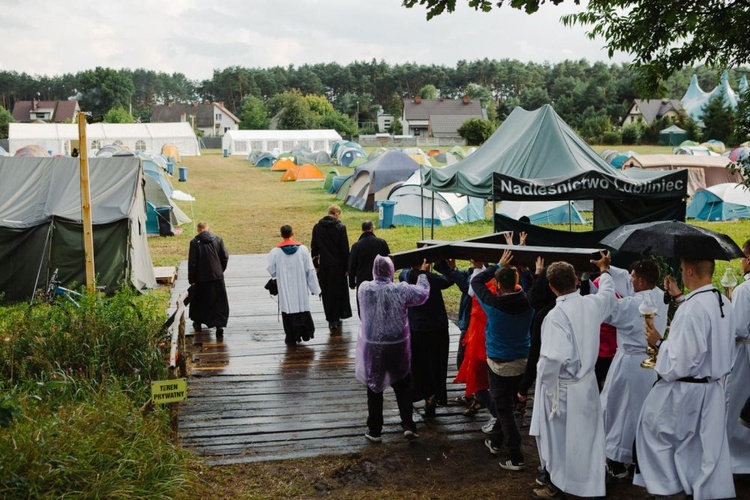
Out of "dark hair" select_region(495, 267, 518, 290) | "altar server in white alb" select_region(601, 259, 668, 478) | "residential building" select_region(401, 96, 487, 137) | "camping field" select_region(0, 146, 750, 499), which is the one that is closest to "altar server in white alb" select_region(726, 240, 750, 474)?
"camping field" select_region(0, 146, 750, 499)

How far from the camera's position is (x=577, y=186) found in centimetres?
1082

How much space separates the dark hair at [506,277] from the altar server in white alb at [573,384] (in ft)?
1.59

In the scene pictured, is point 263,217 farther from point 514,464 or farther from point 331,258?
point 514,464

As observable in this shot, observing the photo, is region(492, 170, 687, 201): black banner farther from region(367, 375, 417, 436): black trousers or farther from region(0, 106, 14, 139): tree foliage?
region(0, 106, 14, 139): tree foliage

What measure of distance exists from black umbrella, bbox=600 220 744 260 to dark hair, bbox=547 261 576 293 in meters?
0.71

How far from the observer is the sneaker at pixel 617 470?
5.50 m

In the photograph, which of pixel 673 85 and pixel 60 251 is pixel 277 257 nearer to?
pixel 60 251

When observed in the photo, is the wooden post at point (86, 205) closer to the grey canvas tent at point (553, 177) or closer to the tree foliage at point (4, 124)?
the grey canvas tent at point (553, 177)

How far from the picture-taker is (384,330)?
6.05m

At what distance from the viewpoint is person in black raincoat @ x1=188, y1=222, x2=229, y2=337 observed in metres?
9.72

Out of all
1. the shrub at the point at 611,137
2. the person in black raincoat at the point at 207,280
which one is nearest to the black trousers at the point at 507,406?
the person in black raincoat at the point at 207,280

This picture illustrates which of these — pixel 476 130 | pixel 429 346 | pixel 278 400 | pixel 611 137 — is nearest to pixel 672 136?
pixel 611 137

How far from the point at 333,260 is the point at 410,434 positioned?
13.0ft

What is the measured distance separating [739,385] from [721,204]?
1899 cm
